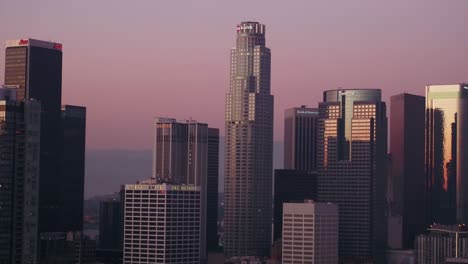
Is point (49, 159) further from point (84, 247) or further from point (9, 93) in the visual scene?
point (9, 93)

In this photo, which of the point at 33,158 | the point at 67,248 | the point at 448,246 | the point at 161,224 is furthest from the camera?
the point at 448,246

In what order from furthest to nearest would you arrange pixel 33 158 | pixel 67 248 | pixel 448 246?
pixel 448 246 → pixel 67 248 → pixel 33 158

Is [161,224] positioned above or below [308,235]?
above

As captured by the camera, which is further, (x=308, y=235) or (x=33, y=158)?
(x=308, y=235)

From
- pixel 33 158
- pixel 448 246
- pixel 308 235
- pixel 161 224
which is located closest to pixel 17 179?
pixel 33 158

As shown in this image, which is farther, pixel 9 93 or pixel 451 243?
pixel 451 243

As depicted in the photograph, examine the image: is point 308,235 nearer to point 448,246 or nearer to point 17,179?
point 448,246

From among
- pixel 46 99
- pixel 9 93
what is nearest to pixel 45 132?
pixel 46 99
